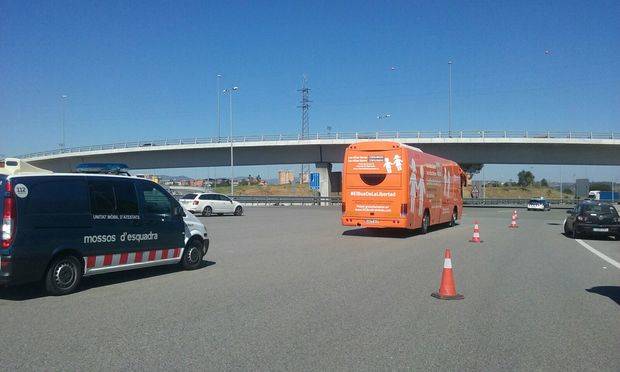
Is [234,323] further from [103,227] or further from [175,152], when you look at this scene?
[175,152]

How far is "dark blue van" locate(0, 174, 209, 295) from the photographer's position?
26.5ft

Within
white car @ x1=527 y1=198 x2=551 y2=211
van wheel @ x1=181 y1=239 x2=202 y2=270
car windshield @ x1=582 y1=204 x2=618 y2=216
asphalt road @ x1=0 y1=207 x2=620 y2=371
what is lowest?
white car @ x1=527 y1=198 x2=551 y2=211

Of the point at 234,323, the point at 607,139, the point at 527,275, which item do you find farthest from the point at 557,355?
the point at 607,139

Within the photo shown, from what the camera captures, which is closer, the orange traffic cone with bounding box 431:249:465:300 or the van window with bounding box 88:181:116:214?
the orange traffic cone with bounding box 431:249:465:300

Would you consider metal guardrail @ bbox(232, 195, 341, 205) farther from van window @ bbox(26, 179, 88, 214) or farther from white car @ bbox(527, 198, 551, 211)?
van window @ bbox(26, 179, 88, 214)

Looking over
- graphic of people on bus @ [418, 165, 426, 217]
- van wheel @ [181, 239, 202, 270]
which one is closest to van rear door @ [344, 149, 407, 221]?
graphic of people on bus @ [418, 165, 426, 217]

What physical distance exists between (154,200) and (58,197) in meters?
2.28

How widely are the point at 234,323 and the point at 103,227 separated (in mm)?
3610

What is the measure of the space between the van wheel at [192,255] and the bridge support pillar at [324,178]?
5038 cm

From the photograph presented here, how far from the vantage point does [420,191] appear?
21312mm

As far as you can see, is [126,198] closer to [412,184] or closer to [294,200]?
[412,184]

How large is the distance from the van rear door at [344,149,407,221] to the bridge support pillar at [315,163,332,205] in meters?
41.2

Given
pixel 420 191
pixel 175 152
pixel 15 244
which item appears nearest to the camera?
pixel 15 244

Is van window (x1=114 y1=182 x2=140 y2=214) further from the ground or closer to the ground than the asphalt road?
further from the ground
